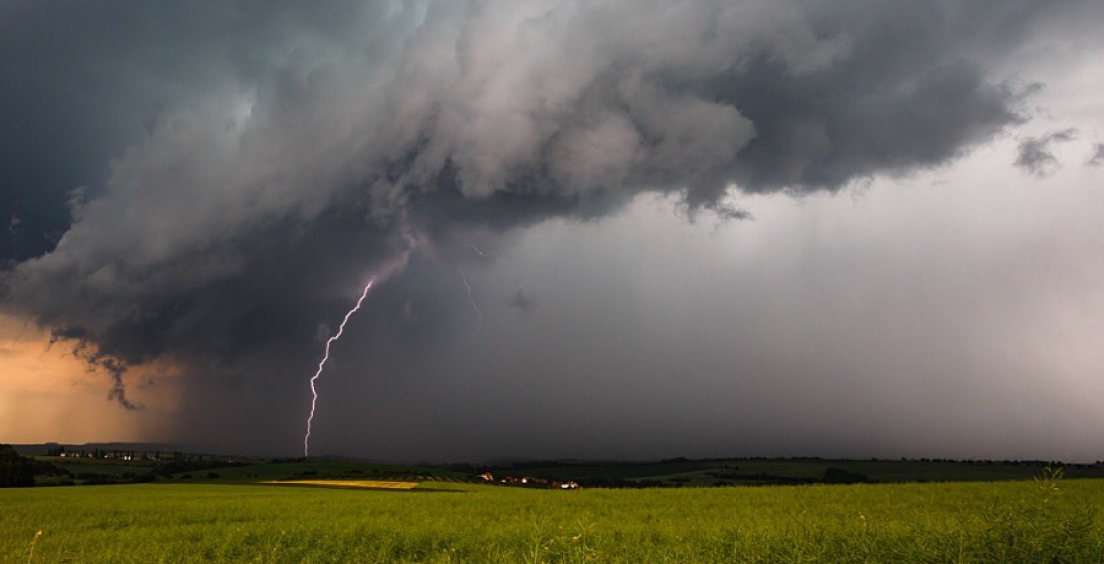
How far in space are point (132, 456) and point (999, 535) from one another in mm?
237052

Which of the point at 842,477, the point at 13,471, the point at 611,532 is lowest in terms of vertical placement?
the point at 842,477

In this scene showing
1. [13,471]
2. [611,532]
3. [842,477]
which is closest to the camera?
[611,532]

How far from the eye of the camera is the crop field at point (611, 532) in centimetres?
581

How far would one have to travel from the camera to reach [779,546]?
7.21 metres

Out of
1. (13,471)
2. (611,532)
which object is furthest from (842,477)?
(13,471)

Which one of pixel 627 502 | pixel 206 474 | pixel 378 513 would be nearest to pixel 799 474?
pixel 627 502

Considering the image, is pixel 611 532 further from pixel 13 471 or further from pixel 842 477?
pixel 13 471

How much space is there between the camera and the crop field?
5809 millimetres

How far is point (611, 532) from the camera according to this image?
530 inches

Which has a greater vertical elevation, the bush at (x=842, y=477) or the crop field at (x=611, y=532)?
the crop field at (x=611, y=532)

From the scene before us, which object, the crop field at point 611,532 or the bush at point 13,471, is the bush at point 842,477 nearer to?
the crop field at point 611,532

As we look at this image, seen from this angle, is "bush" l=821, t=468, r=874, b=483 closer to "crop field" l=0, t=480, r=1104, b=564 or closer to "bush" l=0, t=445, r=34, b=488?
"crop field" l=0, t=480, r=1104, b=564

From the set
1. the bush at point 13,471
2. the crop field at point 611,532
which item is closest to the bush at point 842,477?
the crop field at point 611,532

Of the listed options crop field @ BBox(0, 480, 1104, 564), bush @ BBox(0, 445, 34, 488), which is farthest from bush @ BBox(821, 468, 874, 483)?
bush @ BBox(0, 445, 34, 488)
